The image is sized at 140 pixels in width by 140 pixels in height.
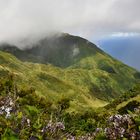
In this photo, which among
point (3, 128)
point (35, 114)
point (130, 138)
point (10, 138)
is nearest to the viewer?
point (10, 138)

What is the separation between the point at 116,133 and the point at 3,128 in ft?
6.28

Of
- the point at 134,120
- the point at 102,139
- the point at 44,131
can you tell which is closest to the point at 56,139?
the point at 44,131

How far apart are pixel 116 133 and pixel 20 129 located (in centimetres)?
173

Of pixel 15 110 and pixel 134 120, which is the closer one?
pixel 134 120

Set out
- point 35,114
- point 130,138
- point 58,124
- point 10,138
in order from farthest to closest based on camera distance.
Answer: point 58,124 < point 35,114 < point 130,138 < point 10,138

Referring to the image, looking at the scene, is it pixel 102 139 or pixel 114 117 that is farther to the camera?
pixel 114 117

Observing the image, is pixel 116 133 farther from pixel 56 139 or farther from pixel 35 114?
pixel 35 114

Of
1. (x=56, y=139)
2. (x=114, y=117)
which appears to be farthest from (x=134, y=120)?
(x=56, y=139)

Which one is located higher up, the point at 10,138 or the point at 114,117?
the point at 114,117

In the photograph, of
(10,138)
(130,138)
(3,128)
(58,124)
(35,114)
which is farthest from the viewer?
(58,124)

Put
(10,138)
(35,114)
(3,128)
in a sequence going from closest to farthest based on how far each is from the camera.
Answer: (10,138)
(3,128)
(35,114)

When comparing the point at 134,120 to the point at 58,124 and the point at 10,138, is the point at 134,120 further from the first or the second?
the point at 10,138

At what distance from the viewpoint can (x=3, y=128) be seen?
7.27m

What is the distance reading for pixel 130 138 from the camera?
6.68 meters
